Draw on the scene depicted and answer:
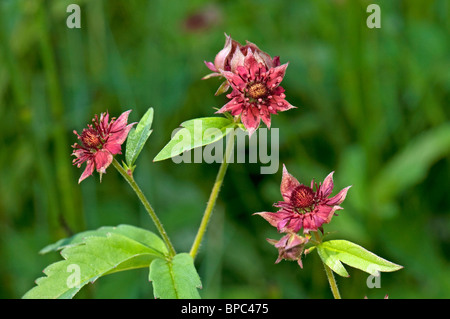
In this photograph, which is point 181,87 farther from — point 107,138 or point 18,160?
point 107,138

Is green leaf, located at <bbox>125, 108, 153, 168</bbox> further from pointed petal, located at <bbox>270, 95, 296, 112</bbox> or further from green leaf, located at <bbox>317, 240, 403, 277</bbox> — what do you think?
green leaf, located at <bbox>317, 240, 403, 277</bbox>

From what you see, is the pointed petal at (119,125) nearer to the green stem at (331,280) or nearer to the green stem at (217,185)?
the green stem at (217,185)

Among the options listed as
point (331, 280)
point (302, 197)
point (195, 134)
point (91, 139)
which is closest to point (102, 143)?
point (91, 139)

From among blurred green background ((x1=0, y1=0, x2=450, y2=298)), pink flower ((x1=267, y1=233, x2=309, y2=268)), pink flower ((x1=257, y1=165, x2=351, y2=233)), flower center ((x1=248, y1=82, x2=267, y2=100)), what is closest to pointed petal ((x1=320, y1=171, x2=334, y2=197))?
pink flower ((x1=257, y1=165, x2=351, y2=233))

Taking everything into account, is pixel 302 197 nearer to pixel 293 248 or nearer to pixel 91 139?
pixel 293 248

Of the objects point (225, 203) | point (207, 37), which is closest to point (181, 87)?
point (207, 37)

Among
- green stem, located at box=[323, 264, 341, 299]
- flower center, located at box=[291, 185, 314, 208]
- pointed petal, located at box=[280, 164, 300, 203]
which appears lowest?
green stem, located at box=[323, 264, 341, 299]
